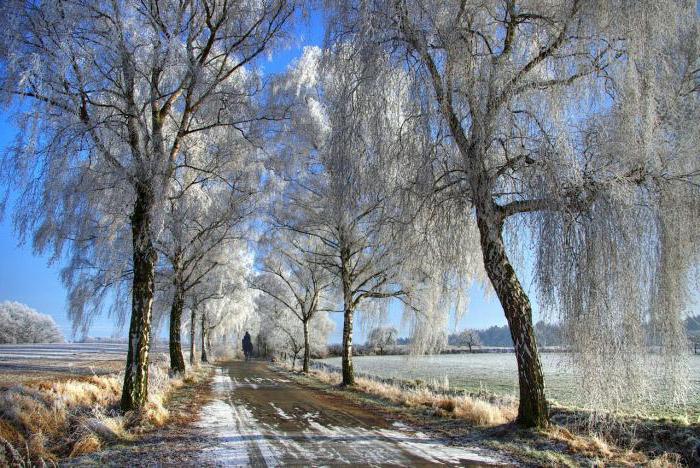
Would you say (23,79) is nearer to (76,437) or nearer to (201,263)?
(76,437)

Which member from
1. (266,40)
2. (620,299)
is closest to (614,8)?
(620,299)

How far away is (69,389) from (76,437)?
3296 mm

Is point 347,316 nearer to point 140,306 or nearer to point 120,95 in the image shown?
point 140,306

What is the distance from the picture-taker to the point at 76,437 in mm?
6027

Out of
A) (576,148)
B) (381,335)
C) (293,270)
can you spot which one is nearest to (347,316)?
(293,270)

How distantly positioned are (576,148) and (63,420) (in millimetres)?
8582

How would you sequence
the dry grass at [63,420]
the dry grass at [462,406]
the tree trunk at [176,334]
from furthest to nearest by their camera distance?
the tree trunk at [176,334]
the dry grass at [462,406]
the dry grass at [63,420]

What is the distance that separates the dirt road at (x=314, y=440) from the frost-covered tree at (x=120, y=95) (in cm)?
215

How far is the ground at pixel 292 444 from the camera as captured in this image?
541cm

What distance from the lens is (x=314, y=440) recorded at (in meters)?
6.62

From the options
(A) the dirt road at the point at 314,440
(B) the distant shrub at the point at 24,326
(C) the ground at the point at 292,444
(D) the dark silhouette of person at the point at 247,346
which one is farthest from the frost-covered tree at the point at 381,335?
(B) the distant shrub at the point at 24,326

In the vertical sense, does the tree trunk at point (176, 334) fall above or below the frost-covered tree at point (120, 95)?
below

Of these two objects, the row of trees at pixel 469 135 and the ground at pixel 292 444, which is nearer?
the ground at pixel 292 444

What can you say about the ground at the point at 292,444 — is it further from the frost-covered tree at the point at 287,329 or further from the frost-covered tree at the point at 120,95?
the frost-covered tree at the point at 287,329
